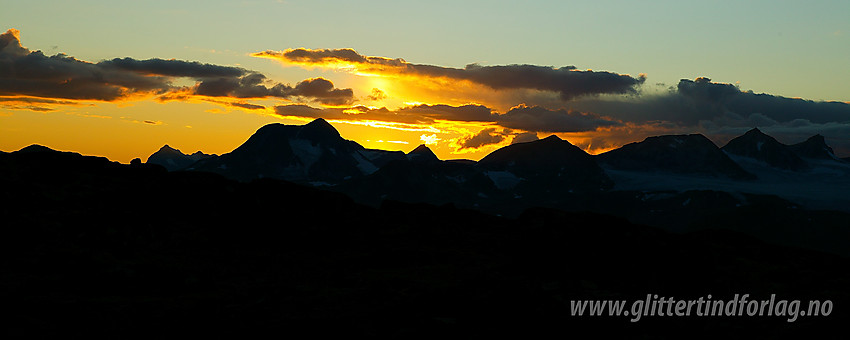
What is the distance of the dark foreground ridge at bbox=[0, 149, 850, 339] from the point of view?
2798cm

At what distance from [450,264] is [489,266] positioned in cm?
247

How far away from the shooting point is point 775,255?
5262cm

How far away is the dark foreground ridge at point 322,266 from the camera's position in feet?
91.8

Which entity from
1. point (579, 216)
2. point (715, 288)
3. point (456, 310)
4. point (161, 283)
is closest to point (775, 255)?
point (579, 216)

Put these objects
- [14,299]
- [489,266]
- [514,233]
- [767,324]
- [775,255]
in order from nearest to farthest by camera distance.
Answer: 1. [14,299]
2. [767,324]
3. [489,266]
4. [775,255]
5. [514,233]

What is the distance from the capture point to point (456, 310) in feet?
97.9

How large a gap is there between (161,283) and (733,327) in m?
27.3

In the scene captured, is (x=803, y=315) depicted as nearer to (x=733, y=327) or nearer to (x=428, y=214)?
(x=733, y=327)

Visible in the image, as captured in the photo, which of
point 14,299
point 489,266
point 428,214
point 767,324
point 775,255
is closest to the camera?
point 14,299

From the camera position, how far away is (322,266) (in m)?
41.6

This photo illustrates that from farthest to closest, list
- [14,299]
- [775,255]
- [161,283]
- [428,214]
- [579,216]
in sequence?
[428,214], [775,255], [579,216], [161,283], [14,299]

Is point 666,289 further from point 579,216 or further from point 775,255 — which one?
point 775,255

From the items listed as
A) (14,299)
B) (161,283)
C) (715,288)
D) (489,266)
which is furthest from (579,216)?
(14,299)

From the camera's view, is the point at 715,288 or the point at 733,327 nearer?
the point at 733,327
